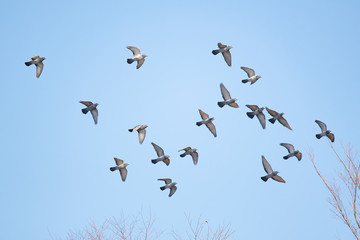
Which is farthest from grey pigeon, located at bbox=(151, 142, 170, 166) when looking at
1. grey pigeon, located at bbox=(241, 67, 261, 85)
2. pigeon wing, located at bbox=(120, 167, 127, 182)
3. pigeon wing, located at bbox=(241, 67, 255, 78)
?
pigeon wing, located at bbox=(241, 67, 255, 78)

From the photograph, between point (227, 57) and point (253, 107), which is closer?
point (253, 107)

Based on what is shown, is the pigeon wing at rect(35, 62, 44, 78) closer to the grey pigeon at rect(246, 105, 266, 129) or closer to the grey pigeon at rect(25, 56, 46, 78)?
the grey pigeon at rect(25, 56, 46, 78)

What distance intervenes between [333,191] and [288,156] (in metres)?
4.45

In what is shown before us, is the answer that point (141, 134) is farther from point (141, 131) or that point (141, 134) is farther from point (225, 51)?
point (225, 51)

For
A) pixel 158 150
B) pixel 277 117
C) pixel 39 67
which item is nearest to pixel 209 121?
pixel 158 150

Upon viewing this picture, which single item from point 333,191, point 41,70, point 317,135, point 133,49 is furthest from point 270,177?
point 41,70

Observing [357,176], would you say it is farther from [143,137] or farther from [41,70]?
[41,70]

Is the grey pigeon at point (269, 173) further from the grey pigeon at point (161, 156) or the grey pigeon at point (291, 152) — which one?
the grey pigeon at point (161, 156)

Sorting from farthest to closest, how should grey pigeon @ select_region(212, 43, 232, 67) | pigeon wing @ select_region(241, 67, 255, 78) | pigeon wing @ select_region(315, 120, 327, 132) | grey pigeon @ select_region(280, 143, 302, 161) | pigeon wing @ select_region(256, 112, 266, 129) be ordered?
grey pigeon @ select_region(212, 43, 232, 67) → pigeon wing @ select_region(256, 112, 266, 129) → pigeon wing @ select_region(241, 67, 255, 78) → pigeon wing @ select_region(315, 120, 327, 132) → grey pigeon @ select_region(280, 143, 302, 161)

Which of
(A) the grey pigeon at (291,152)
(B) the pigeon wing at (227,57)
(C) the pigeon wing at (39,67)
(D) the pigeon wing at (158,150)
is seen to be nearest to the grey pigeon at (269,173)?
(A) the grey pigeon at (291,152)

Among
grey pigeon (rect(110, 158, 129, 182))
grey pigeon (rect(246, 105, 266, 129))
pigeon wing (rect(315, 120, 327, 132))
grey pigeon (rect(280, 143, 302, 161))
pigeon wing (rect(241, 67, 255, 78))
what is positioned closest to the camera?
grey pigeon (rect(280, 143, 302, 161))

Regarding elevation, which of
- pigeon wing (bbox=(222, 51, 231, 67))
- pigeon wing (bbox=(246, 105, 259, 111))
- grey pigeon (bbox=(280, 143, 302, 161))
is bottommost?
grey pigeon (bbox=(280, 143, 302, 161))

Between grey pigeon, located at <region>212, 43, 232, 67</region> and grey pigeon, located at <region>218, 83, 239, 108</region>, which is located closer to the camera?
grey pigeon, located at <region>218, 83, 239, 108</region>

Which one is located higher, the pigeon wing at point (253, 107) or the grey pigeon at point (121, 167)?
the pigeon wing at point (253, 107)
